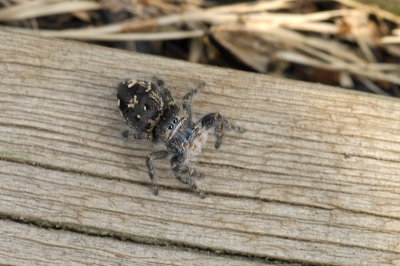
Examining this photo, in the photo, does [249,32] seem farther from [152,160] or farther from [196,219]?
[196,219]

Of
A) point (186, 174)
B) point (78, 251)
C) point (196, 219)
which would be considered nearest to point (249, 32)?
point (186, 174)

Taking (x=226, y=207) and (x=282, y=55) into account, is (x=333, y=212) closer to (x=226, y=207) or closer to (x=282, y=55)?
(x=226, y=207)

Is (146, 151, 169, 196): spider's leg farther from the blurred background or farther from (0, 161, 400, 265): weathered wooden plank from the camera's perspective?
the blurred background

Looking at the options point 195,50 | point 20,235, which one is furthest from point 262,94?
point 20,235

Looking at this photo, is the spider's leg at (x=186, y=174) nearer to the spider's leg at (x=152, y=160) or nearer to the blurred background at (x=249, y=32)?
the spider's leg at (x=152, y=160)

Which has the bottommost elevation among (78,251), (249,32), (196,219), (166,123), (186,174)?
(78,251)

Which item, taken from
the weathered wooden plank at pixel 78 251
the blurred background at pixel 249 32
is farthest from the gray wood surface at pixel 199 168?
the blurred background at pixel 249 32

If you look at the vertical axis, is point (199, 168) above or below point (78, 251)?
above
